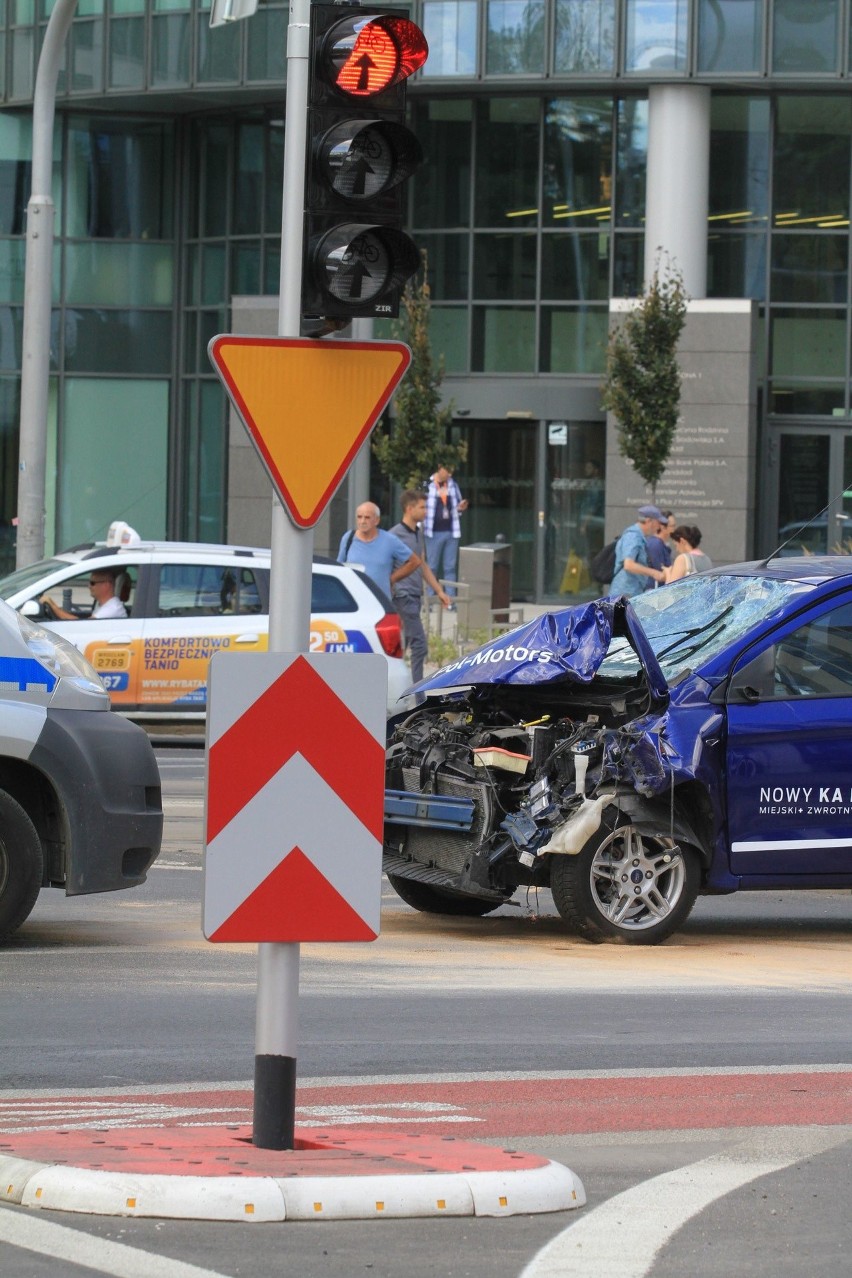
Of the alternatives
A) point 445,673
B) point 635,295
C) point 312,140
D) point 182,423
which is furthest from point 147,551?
point 182,423

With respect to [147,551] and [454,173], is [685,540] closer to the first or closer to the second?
[147,551]

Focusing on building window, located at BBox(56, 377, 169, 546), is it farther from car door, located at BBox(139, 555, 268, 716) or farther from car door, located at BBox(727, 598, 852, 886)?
car door, located at BBox(727, 598, 852, 886)

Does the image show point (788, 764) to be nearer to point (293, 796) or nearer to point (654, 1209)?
point (654, 1209)

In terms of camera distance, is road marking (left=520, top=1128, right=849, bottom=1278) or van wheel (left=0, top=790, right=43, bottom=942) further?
van wheel (left=0, top=790, right=43, bottom=942)

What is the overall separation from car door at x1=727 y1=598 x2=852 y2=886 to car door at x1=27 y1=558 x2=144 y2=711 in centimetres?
867

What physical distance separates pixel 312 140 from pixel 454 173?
30.8m

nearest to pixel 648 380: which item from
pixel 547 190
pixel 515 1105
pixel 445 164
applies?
pixel 547 190

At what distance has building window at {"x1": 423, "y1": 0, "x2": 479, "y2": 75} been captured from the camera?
33.7 metres

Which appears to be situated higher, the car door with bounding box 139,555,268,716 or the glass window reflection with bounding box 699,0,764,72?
the glass window reflection with bounding box 699,0,764,72

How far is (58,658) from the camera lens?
8.92 meters

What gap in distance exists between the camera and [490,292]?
117ft

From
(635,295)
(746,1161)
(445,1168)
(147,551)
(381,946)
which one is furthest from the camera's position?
(635,295)

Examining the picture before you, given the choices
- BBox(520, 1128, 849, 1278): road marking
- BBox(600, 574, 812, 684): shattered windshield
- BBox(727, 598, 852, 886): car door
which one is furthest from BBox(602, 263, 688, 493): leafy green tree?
BBox(520, 1128, 849, 1278): road marking

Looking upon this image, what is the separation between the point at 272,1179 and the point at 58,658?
429 centimetres
